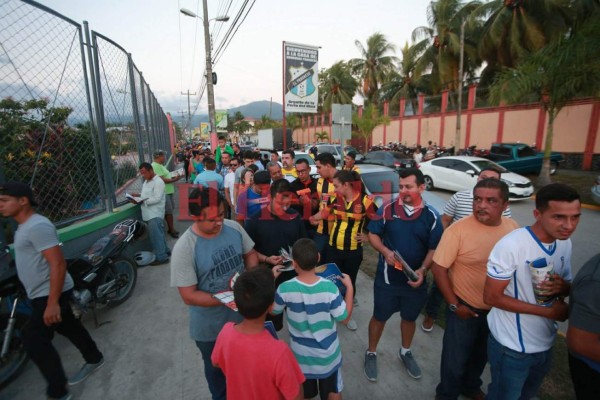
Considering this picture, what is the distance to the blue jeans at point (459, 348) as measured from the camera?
7.32 feet

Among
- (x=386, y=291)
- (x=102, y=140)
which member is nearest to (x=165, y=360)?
(x=386, y=291)

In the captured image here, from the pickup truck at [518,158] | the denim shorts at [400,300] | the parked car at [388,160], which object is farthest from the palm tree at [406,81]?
the denim shorts at [400,300]

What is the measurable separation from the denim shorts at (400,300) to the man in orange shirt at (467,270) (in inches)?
15.6

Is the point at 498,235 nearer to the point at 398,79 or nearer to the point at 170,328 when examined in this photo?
the point at 170,328

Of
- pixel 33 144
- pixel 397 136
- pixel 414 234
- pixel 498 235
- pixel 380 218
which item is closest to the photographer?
pixel 498 235

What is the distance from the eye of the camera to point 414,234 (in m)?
2.62

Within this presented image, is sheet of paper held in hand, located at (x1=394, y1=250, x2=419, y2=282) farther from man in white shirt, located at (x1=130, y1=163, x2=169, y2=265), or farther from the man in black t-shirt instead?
man in white shirt, located at (x1=130, y1=163, x2=169, y2=265)

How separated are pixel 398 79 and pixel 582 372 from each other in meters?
34.6

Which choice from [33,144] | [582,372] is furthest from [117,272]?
[582,372]

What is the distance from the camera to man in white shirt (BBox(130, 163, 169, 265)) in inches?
202

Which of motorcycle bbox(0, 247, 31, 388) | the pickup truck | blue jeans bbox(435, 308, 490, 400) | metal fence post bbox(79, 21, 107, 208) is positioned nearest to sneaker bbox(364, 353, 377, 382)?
blue jeans bbox(435, 308, 490, 400)

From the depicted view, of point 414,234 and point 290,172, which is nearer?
point 414,234

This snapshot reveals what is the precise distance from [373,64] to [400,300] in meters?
38.8

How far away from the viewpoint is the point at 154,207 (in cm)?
525
